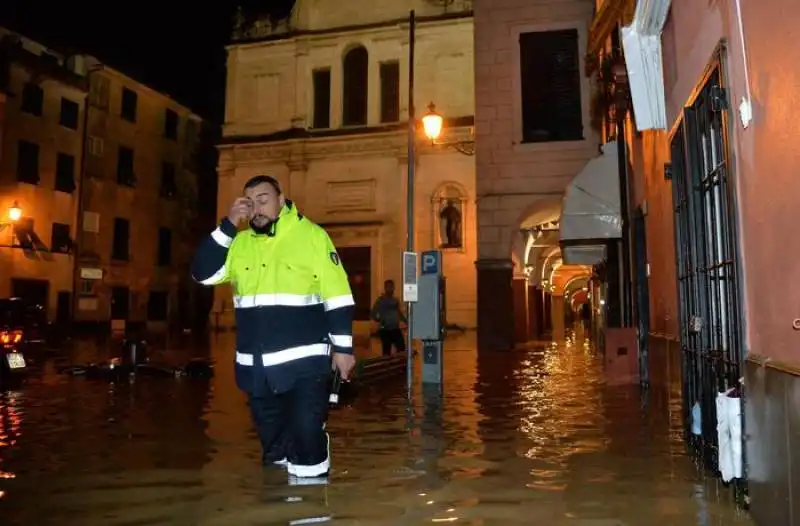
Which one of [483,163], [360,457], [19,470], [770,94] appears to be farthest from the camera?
[483,163]

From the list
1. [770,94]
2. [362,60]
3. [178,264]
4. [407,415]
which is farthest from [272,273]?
[178,264]

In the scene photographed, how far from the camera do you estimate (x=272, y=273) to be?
462 centimetres

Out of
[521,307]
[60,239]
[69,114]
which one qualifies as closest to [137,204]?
[60,239]

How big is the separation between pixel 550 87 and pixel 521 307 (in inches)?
272

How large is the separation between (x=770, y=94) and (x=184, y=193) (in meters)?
39.2

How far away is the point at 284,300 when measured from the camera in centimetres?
458

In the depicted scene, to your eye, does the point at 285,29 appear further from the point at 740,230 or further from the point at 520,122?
the point at 740,230

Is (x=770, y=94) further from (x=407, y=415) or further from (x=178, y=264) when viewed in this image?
(x=178, y=264)

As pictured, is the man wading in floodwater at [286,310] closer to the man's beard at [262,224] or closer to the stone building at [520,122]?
the man's beard at [262,224]

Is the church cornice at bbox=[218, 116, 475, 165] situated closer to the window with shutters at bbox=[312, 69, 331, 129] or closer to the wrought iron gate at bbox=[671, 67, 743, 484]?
the window with shutters at bbox=[312, 69, 331, 129]

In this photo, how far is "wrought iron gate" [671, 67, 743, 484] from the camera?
4.41m

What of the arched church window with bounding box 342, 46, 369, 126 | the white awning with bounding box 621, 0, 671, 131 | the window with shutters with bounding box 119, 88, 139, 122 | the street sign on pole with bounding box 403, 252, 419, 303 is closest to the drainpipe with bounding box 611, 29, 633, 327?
the white awning with bounding box 621, 0, 671, 131

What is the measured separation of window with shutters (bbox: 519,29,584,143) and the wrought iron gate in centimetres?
1392

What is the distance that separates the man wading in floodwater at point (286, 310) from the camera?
15.0 ft
